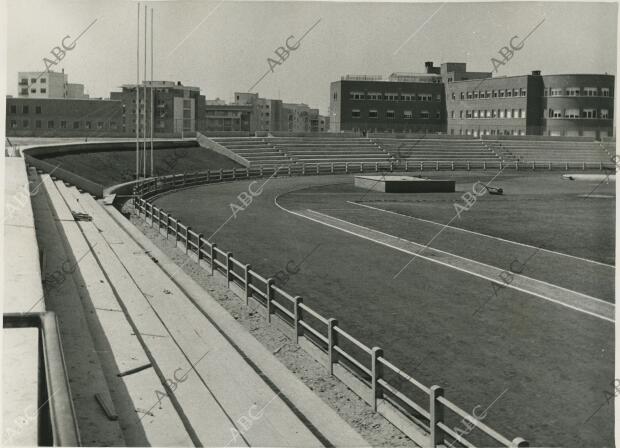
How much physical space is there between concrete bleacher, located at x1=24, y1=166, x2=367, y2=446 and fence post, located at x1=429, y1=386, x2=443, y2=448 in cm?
96

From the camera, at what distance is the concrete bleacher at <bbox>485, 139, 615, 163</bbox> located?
79875 mm

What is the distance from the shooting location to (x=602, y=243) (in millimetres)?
25547

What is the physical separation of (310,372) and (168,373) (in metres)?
2.37

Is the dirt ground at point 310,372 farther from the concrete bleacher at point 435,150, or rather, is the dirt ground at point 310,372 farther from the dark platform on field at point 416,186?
the concrete bleacher at point 435,150

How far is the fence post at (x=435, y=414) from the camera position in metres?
8.55

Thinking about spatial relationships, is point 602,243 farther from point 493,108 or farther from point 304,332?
point 493,108

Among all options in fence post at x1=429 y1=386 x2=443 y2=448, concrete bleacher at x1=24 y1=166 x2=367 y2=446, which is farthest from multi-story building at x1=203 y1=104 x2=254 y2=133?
fence post at x1=429 y1=386 x2=443 y2=448

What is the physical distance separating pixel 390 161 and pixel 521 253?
50.7m

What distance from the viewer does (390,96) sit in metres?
111

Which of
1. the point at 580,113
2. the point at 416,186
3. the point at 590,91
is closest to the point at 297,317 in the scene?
the point at 416,186

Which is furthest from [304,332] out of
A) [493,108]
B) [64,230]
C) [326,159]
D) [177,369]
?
[493,108]

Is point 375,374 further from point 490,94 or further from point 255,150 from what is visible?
point 490,94

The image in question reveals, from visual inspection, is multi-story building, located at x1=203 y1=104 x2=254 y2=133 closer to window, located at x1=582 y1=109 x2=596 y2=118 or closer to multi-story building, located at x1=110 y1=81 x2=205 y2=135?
multi-story building, located at x1=110 y1=81 x2=205 y2=135

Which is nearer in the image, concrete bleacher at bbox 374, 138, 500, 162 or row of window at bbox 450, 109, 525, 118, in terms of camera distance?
concrete bleacher at bbox 374, 138, 500, 162
